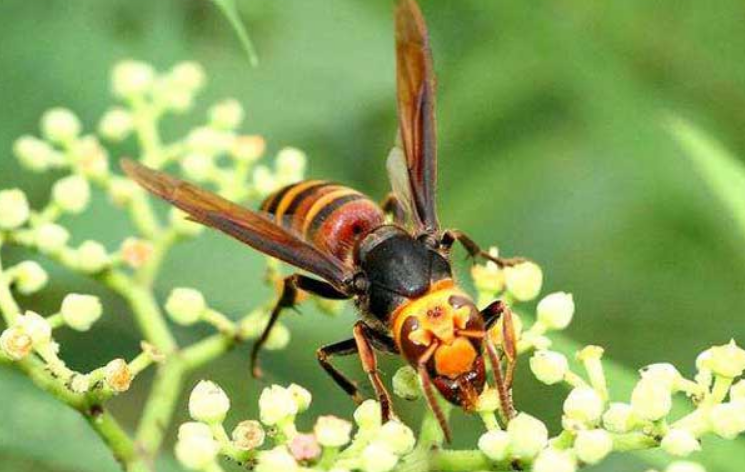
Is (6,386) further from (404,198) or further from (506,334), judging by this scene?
(506,334)

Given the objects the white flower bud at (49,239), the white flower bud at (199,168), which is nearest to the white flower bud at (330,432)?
the white flower bud at (49,239)

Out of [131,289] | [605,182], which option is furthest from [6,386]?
[605,182]

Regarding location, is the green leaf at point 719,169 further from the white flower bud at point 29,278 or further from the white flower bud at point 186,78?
the white flower bud at point 29,278

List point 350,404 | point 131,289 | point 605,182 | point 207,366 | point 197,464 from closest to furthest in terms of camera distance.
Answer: point 197,464 < point 131,289 < point 350,404 < point 207,366 < point 605,182

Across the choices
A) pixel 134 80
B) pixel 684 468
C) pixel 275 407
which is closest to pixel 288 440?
pixel 275 407

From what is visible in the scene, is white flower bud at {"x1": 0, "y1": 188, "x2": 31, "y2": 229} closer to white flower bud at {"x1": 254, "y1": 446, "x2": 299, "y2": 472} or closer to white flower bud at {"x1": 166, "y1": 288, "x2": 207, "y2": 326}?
white flower bud at {"x1": 166, "y1": 288, "x2": 207, "y2": 326}

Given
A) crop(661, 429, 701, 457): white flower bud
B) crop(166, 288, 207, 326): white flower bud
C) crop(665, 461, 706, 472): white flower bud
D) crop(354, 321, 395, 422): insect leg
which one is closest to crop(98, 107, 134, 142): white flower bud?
crop(166, 288, 207, 326): white flower bud

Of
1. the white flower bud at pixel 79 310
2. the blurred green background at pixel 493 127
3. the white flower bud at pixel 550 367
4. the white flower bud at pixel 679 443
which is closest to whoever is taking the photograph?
the white flower bud at pixel 679 443
